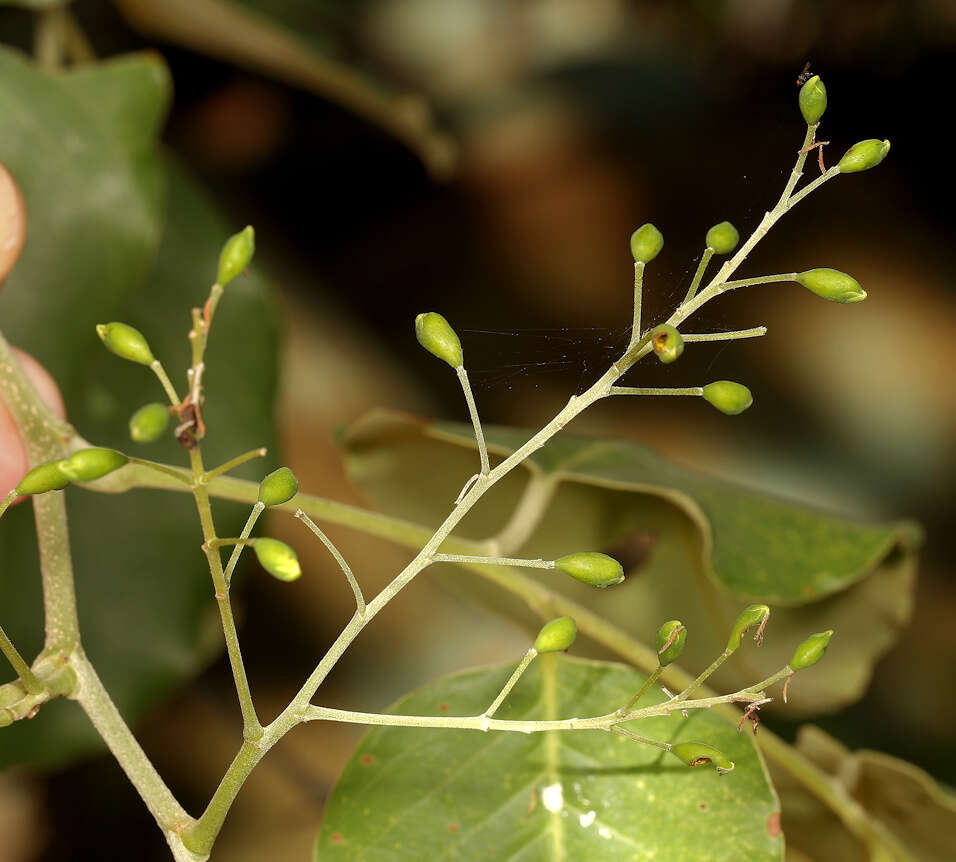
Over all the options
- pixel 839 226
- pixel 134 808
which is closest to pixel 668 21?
pixel 839 226

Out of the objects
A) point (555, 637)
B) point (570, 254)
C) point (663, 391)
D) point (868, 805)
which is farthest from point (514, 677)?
point (570, 254)

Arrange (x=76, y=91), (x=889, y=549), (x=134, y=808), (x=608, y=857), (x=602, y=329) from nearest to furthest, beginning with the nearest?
(x=608, y=857) → (x=889, y=549) → (x=76, y=91) → (x=134, y=808) → (x=602, y=329)

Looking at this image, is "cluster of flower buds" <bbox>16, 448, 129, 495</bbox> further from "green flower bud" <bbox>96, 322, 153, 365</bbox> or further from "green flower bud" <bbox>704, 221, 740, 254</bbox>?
"green flower bud" <bbox>704, 221, 740, 254</bbox>

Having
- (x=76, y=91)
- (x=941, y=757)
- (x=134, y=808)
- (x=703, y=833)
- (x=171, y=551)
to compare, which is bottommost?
(x=134, y=808)

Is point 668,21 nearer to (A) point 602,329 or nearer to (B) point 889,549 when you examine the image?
(A) point 602,329

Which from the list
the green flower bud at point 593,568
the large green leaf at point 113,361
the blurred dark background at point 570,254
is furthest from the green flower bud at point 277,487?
the blurred dark background at point 570,254

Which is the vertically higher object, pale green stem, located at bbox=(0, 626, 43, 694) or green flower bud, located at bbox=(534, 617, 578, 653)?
green flower bud, located at bbox=(534, 617, 578, 653)

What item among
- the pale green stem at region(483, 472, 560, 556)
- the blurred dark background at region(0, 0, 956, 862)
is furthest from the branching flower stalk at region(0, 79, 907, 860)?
the blurred dark background at region(0, 0, 956, 862)
